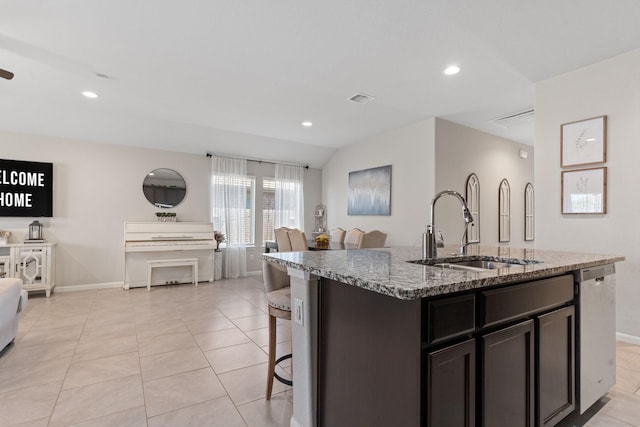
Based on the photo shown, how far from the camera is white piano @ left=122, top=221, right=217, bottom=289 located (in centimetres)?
508

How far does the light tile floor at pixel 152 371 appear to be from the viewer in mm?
1839

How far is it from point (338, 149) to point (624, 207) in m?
4.57

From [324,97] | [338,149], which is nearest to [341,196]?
[338,149]

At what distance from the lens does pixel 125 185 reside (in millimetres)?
5316

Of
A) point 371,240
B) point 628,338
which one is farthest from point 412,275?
point 371,240

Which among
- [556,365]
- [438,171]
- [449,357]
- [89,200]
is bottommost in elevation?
[556,365]

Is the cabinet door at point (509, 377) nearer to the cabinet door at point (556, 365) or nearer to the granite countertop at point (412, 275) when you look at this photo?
the cabinet door at point (556, 365)

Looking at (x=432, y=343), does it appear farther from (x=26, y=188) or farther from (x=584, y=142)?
(x=26, y=188)

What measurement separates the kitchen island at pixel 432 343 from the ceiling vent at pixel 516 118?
10.6 ft

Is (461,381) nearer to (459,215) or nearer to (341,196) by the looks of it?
(459,215)

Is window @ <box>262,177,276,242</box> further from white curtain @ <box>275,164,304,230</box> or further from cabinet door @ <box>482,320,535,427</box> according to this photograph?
cabinet door @ <box>482,320,535,427</box>

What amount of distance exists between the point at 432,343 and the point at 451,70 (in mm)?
2860

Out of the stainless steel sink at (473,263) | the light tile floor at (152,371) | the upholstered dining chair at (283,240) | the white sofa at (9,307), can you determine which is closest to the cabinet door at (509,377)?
the stainless steel sink at (473,263)

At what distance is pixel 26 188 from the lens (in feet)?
15.2
